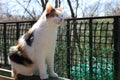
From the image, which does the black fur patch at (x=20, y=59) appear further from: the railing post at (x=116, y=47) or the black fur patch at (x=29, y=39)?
the railing post at (x=116, y=47)

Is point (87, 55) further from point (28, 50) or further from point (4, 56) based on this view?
point (4, 56)

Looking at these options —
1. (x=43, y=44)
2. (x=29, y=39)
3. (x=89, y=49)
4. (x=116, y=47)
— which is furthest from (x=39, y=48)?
(x=89, y=49)

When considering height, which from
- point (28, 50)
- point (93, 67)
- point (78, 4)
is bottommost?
point (93, 67)

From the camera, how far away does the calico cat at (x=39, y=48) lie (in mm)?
2623

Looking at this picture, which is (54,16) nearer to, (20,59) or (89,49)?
(20,59)

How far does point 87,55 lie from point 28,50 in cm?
175

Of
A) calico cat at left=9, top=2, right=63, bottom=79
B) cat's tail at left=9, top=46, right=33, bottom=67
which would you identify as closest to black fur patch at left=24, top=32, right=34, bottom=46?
calico cat at left=9, top=2, right=63, bottom=79

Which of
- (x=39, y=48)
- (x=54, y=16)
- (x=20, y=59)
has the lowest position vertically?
(x=20, y=59)

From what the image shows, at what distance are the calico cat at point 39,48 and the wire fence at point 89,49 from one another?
1.35 metres

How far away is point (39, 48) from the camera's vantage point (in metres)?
2.61

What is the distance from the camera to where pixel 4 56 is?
6.22 metres

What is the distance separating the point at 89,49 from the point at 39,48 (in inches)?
66.0

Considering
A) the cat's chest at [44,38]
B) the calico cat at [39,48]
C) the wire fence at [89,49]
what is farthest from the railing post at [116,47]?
the cat's chest at [44,38]

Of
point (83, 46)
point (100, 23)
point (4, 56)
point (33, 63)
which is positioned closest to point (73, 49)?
point (83, 46)
